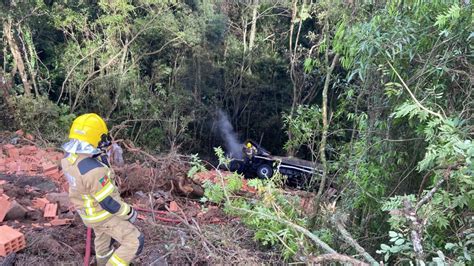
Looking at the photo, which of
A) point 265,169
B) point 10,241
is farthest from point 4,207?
point 265,169

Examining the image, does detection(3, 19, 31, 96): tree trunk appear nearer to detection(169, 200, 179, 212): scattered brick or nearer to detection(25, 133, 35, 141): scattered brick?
detection(25, 133, 35, 141): scattered brick

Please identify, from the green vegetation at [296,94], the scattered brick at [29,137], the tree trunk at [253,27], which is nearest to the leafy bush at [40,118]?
the green vegetation at [296,94]

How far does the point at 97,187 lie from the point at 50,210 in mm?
1802

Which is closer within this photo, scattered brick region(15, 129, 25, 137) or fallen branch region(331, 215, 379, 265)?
fallen branch region(331, 215, 379, 265)

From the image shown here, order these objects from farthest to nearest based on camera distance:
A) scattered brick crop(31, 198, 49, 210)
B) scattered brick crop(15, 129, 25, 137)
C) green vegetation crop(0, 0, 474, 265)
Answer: scattered brick crop(15, 129, 25, 137) → scattered brick crop(31, 198, 49, 210) → green vegetation crop(0, 0, 474, 265)

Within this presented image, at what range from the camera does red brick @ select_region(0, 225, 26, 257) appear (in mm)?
3414

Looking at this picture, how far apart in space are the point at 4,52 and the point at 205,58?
688 centimetres

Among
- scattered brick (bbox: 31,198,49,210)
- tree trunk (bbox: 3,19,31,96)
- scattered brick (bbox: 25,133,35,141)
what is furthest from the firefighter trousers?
tree trunk (bbox: 3,19,31,96)

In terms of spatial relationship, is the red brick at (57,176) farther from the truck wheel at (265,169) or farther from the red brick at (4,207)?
the truck wheel at (265,169)

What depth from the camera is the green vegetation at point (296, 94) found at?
2.64m

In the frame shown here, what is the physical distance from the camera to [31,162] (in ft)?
24.0

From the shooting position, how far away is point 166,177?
592 centimetres

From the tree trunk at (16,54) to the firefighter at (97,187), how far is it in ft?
31.1

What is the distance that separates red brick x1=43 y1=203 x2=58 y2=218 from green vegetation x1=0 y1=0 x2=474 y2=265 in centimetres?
176
